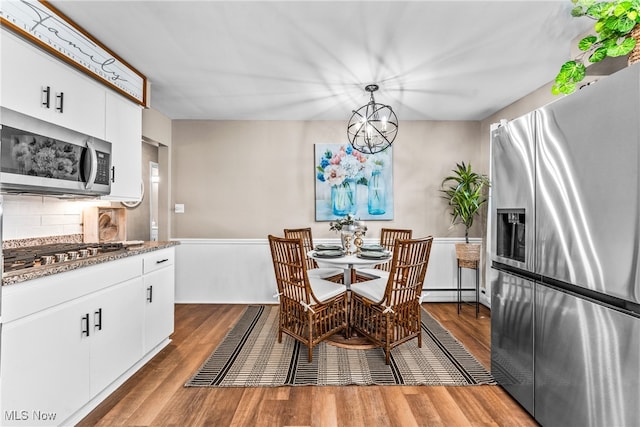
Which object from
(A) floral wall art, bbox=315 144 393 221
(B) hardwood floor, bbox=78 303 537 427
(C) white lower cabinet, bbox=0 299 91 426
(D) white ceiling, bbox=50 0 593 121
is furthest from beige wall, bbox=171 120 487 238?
(C) white lower cabinet, bbox=0 299 91 426

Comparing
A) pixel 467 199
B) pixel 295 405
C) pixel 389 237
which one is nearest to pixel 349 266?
pixel 389 237

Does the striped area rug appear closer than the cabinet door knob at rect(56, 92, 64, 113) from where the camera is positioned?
No

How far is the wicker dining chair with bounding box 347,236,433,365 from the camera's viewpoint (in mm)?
2490

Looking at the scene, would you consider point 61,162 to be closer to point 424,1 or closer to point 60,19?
point 60,19

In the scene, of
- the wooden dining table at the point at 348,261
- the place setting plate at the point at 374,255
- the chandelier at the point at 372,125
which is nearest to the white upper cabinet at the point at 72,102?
the wooden dining table at the point at 348,261

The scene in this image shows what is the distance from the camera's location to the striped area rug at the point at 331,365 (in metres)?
2.33

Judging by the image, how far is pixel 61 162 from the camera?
1950mm

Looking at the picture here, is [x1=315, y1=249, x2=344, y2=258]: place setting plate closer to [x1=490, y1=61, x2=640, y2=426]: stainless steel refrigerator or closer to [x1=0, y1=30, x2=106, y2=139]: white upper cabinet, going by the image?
[x1=490, y1=61, x2=640, y2=426]: stainless steel refrigerator

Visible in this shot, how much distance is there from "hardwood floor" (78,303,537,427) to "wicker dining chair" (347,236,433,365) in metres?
0.51

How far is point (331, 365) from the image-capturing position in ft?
8.36

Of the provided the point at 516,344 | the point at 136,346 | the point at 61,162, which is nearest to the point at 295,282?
the point at 136,346

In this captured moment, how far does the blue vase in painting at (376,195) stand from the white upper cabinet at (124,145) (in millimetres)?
2679

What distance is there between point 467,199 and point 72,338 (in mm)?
3887

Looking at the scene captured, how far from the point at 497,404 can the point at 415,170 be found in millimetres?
2909
